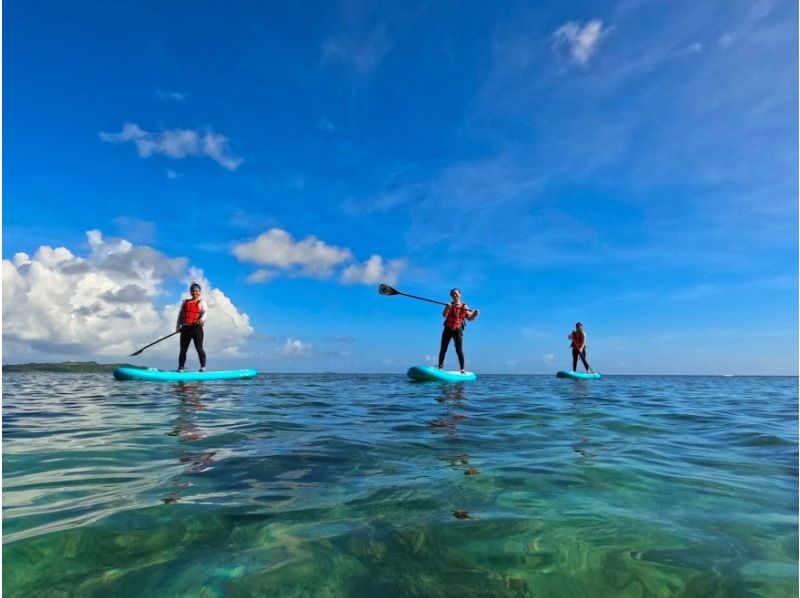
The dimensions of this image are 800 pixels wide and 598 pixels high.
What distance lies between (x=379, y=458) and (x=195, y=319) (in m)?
12.6

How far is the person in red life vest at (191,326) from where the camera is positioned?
1548 cm

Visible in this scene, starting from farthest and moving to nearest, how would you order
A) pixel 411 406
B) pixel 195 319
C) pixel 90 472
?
1. pixel 195 319
2. pixel 411 406
3. pixel 90 472

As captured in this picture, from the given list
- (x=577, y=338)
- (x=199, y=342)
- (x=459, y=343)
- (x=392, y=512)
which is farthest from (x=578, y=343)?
(x=392, y=512)

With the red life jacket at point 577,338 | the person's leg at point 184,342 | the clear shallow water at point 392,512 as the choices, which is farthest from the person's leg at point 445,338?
the red life jacket at point 577,338

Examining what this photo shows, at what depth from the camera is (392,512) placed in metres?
3.20

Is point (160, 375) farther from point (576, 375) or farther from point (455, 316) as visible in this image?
point (576, 375)

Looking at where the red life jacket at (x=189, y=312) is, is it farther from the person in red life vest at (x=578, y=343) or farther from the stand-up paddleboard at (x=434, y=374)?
the person in red life vest at (x=578, y=343)

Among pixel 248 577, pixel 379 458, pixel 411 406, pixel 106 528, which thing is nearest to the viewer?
pixel 248 577

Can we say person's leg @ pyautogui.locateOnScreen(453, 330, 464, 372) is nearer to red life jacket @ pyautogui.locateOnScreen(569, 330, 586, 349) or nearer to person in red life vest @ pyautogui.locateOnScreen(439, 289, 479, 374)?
person in red life vest @ pyautogui.locateOnScreen(439, 289, 479, 374)

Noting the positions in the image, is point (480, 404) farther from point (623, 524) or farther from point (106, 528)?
point (106, 528)

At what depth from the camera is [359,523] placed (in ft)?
9.93

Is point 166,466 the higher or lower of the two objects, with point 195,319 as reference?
lower


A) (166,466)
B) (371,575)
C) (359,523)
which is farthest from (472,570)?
(166,466)

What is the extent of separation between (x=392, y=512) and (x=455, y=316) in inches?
535
